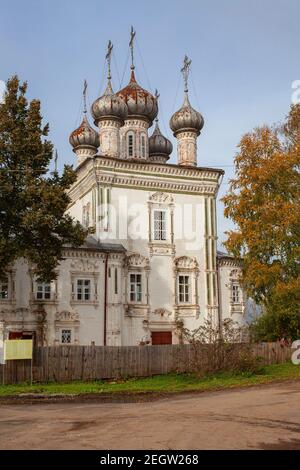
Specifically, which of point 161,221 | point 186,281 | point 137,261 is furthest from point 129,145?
point 186,281

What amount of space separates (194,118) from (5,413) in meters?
25.0

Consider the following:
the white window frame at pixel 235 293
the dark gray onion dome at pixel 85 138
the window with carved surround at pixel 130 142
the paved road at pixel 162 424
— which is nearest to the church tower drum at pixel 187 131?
the window with carved surround at pixel 130 142

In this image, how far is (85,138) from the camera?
131ft

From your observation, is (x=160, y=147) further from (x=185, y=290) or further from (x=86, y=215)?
(x=185, y=290)

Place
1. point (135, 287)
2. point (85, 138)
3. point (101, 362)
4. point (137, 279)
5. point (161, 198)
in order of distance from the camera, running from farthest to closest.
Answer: point (85, 138) < point (161, 198) < point (137, 279) < point (135, 287) < point (101, 362)

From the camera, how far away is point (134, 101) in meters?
35.4

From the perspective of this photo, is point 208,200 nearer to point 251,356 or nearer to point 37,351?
point 251,356

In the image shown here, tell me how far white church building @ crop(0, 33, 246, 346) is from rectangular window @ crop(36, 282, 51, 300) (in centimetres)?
5

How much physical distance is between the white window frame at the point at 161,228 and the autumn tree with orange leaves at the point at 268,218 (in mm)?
4419

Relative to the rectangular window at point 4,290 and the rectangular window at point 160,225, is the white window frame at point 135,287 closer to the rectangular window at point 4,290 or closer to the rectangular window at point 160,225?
the rectangular window at point 160,225

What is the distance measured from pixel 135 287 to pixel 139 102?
37.2 feet

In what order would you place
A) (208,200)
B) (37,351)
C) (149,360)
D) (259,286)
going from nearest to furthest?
(37,351) → (149,360) → (259,286) → (208,200)

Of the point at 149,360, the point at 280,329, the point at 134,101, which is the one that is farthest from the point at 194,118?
the point at 149,360

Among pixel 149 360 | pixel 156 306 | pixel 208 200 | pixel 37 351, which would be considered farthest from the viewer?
pixel 208 200
